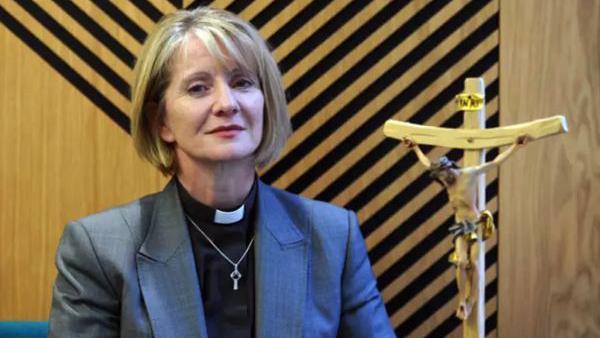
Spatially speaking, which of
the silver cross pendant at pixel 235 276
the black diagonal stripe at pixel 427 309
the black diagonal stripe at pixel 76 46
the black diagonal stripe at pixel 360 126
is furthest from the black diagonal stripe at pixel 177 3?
the black diagonal stripe at pixel 427 309

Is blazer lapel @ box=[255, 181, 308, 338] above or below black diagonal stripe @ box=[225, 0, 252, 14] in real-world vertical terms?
below

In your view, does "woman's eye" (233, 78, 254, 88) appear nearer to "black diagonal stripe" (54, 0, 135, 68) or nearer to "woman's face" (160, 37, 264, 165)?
"woman's face" (160, 37, 264, 165)

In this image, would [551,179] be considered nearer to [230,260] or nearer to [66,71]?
[230,260]

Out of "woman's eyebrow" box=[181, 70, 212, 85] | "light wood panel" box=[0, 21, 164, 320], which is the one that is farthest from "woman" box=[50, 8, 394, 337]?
"light wood panel" box=[0, 21, 164, 320]

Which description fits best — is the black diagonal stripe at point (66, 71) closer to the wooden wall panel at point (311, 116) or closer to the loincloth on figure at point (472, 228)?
the wooden wall panel at point (311, 116)

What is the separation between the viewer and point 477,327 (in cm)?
179

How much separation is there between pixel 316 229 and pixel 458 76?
24.6 inches

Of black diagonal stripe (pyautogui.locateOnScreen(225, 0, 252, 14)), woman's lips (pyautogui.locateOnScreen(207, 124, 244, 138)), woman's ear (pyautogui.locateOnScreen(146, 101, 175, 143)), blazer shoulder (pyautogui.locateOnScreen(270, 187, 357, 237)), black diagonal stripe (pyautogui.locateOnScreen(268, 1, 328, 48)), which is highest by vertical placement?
black diagonal stripe (pyautogui.locateOnScreen(225, 0, 252, 14))

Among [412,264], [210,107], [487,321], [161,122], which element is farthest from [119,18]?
[487,321]


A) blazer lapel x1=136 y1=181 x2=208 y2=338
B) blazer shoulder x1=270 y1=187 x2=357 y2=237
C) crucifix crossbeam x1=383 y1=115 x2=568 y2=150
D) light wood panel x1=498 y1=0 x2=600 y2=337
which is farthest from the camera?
light wood panel x1=498 y1=0 x2=600 y2=337

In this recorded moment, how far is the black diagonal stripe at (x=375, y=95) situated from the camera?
2371 mm

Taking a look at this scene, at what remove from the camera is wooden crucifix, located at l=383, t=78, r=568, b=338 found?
1.74 metres

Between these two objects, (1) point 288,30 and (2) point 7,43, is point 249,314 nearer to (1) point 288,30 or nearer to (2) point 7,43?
(1) point 288,30

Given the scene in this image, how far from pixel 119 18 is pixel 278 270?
91cm
